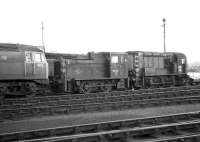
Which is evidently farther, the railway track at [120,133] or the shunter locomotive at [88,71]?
the shunter locomotive at [88,71]

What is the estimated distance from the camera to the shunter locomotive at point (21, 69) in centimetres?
1650

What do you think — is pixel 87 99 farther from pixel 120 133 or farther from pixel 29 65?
pixel 120 133

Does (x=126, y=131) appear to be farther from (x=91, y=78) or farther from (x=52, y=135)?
(x=91, y=78)

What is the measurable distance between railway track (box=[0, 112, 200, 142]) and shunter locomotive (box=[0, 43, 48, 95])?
943 centimetres

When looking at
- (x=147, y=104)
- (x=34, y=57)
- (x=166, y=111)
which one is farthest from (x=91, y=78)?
(x=166, y=111)

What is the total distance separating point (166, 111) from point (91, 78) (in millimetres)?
9468

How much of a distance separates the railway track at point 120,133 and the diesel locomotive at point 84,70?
9.51m

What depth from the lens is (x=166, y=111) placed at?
11812 mm

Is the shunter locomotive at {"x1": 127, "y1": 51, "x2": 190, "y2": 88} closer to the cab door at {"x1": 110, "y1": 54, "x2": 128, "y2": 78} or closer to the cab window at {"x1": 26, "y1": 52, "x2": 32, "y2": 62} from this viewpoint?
the cab door at {"x1": 110, "y1": 54, "x2": 128, "y2": 78}

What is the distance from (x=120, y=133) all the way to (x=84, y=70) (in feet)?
45.5

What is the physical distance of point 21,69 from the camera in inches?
669

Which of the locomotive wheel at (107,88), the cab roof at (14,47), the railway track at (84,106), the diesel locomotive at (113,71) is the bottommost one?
the railway track at (84,106)

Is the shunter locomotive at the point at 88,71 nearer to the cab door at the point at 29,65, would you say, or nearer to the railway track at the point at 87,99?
the cab door at the point at 29,65

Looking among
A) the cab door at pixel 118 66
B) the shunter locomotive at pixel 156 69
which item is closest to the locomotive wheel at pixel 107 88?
the cab door at pixel 118 66
